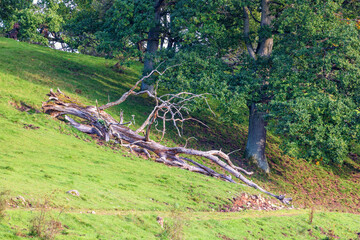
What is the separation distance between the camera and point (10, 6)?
157 feet

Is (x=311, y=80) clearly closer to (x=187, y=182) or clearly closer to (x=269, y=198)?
(x=269, y=198)

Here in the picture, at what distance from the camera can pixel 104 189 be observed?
1430 cm

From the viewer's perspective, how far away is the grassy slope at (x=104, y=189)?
11.0 meters

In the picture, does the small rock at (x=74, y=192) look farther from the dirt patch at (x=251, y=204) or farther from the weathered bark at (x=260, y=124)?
the weathered bark at (x=260, y=124)

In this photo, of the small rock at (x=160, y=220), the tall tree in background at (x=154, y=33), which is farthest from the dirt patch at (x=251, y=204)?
the tall tree in background at (x=154, y=33)

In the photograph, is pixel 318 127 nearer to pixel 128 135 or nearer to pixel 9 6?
pixel 128 135

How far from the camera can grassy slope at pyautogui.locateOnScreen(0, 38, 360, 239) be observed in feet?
36.0

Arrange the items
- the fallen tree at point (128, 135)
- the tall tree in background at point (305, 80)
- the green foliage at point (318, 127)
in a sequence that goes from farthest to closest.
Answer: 1. the tall tree in background at point (305, 80)
2. the green foliage at point (318, 127)
3. the fallen tree at point (128, 135)

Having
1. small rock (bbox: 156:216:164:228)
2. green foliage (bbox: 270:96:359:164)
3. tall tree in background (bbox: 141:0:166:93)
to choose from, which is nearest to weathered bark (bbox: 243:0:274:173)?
green foliage (bbox: 270:96:359:164)

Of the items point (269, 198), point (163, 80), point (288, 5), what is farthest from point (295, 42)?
point (269, 198)

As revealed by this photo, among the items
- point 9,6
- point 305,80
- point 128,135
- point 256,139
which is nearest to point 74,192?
point 128,135

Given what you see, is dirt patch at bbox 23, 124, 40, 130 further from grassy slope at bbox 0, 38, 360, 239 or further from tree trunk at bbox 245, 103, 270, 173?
tree trunk at bbox 245, 103, 270, 173

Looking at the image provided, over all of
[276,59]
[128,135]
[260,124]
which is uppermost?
[276,59]

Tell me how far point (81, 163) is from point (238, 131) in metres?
19.1
